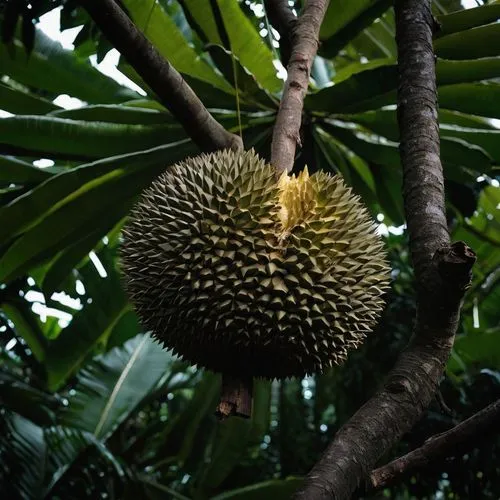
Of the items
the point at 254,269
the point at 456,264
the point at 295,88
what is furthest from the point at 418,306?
the point at 295,88

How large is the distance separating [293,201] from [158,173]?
2.70 feet

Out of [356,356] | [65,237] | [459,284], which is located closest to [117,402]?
[356,356]

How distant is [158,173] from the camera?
80.4 inches

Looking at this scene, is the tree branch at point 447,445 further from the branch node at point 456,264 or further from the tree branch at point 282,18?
the tree branch at point 282,18

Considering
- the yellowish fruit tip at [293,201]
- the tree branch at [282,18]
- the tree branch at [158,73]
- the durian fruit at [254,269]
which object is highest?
the tree branch at [282,18]

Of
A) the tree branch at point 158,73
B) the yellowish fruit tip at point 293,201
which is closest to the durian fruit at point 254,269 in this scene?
the yellowish fruit tip at point 293,201

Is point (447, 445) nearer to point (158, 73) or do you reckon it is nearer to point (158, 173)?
point (158, 73)

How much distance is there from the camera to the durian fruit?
1226 millimetres

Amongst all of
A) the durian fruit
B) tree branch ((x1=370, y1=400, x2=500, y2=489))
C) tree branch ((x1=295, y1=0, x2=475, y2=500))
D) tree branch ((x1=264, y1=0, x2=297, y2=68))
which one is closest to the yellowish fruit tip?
the durian fruit

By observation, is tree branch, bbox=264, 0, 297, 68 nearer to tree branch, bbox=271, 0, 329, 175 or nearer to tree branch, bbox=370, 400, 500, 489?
tree branch, bbox=271, 0, 329, 175

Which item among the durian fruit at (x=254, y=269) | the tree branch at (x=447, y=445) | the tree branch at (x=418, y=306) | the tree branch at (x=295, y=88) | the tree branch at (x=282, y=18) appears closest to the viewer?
the tree branch at (x=418, y=306)

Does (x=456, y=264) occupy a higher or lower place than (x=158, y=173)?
lower

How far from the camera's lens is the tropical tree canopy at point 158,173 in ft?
6.39

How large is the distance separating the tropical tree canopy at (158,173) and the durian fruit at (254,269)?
349 millimetres
